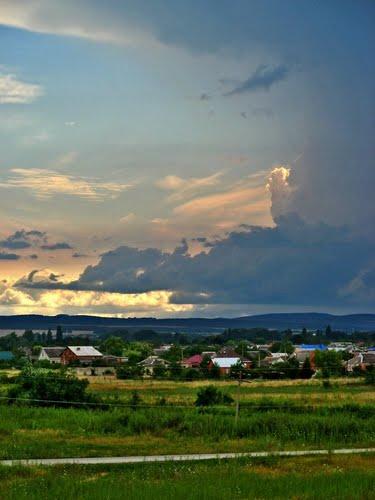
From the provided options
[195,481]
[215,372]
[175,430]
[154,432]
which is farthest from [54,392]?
[215,372]

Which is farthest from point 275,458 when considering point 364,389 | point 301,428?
point 364,389

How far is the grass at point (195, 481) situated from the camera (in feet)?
55.2

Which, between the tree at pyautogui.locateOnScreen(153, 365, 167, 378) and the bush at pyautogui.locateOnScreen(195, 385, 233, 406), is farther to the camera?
the tree at pyautogui.locateOnScreen(153, 365, 167, 378)

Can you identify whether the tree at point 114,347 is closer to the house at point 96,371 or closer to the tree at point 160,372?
the house at point 96,371

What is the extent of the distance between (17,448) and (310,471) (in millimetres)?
8887

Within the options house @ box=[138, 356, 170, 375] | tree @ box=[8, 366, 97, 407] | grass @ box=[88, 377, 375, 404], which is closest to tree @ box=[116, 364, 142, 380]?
house @ box=[138, 356, 170, 375]

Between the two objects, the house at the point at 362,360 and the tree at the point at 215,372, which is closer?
the tree at the point at 215,372

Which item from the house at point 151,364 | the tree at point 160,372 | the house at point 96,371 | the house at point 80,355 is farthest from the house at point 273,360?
the house at point 80,355

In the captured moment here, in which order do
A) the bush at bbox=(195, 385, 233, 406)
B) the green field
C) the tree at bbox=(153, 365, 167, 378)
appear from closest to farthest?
the green field, the bush at bbox=(195, 385, 233, 406), the tree at bbox=(153, 365, 167, 378)

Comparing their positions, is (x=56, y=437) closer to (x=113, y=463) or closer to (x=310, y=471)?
(x=113, y=463)

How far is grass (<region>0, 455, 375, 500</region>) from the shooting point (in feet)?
55.2

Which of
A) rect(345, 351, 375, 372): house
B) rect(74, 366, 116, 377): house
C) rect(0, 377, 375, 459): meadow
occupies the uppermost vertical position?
rect(345, 351, 375, 372): house

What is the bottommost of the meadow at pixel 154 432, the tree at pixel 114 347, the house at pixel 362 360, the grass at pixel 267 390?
the grass at pixel 267 390

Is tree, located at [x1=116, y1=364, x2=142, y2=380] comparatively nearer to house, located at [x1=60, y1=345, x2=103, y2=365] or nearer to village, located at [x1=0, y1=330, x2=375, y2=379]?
village, located at [x1=0, y1=330, x2=375, y2=379]
